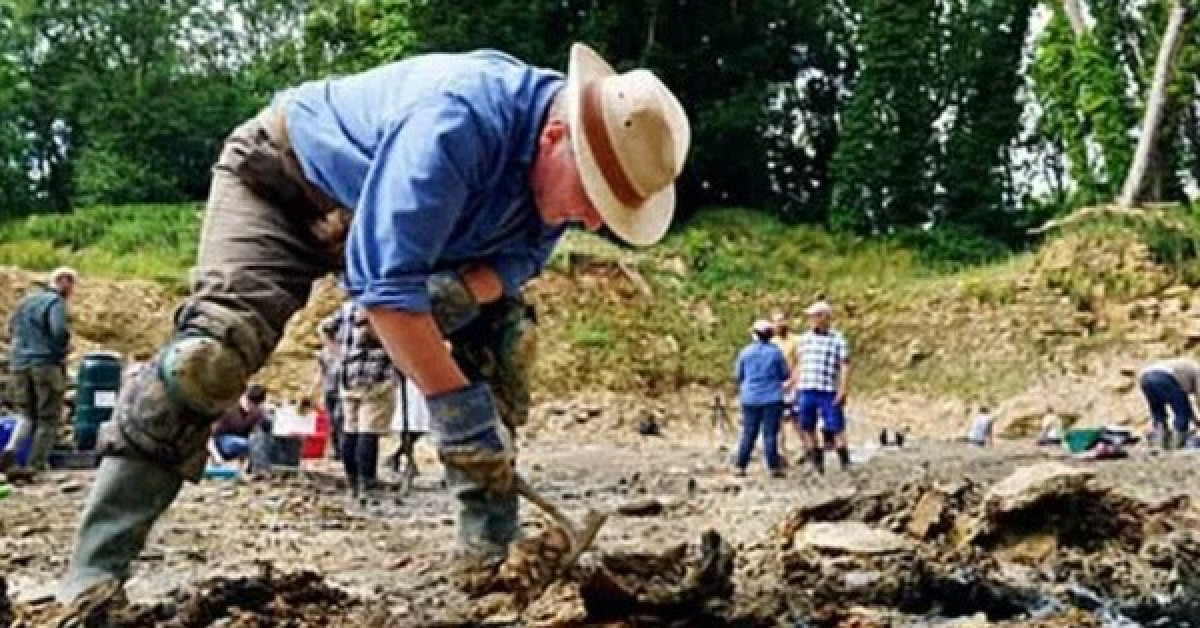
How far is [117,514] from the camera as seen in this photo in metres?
3.75

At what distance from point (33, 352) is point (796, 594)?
8.68 meters

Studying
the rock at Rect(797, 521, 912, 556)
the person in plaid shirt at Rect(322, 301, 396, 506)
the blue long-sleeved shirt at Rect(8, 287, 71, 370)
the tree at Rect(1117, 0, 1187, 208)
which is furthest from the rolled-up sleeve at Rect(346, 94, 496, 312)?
the tree at Rect(1117, 0, 1187, 208)

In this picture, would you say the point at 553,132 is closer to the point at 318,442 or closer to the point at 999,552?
the point at 999,552

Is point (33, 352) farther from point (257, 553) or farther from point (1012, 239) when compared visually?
point (1012, 239)

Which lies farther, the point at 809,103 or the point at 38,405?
the point at 809,103

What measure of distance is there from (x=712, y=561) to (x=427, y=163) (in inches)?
53.5

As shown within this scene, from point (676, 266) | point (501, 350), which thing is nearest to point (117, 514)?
point (501, 350)

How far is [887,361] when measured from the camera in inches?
1043

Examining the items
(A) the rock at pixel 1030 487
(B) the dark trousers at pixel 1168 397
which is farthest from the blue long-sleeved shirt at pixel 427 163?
(B) the dark trousers at pixel 1168 397

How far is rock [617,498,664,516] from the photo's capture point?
7516 millimetres

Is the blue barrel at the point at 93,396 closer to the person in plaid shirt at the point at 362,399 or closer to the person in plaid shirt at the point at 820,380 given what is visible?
the person in plaid shirt at the point at 362,399

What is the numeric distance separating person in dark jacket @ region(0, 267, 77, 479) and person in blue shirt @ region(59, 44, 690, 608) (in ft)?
26.9

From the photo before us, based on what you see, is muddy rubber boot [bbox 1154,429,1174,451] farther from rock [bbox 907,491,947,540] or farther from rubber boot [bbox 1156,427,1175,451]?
rock [bbox 907,491,947,540]

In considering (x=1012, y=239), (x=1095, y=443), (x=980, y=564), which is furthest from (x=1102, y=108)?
(x=980, y=564)
